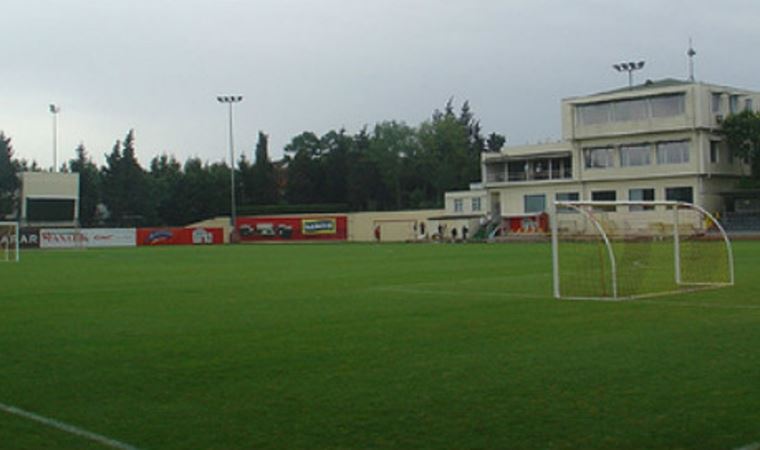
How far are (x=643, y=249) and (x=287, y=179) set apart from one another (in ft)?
336

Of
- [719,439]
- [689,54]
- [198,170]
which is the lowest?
[719,439]

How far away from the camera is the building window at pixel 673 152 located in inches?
2985

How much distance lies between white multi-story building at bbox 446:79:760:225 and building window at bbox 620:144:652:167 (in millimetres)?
83

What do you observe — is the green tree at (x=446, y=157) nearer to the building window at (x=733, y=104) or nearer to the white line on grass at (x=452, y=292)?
the building window at (x=733, y=104)

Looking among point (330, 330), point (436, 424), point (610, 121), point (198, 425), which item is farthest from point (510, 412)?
point (610, 121)

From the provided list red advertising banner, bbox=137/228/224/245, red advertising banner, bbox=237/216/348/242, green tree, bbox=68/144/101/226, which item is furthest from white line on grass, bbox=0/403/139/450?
green tree, bbox=68/144/101/226

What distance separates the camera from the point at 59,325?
1641cm

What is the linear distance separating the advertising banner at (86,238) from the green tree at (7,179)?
2691cm

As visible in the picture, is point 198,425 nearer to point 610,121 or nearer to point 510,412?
point 510,412

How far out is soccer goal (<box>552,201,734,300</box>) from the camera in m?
20.9

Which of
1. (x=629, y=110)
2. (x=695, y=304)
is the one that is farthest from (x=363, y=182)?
(x=695, y=304)

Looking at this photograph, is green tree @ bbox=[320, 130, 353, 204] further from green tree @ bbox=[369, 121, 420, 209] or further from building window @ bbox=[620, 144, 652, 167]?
building window @ bbox=[620, 144, 652, 167]

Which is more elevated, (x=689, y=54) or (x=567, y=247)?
(x=689, y=54)

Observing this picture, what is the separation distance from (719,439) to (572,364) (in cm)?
361
